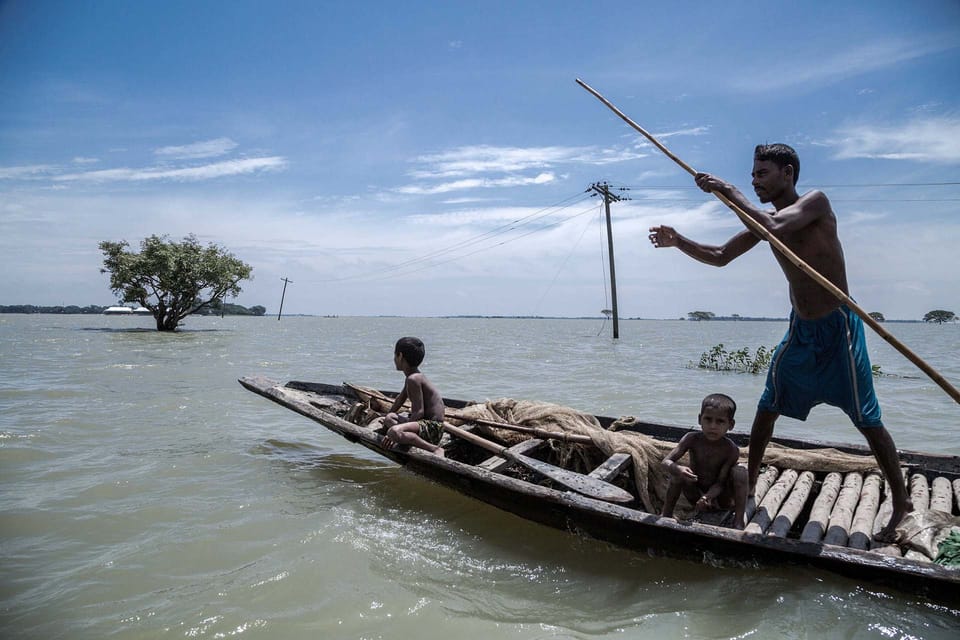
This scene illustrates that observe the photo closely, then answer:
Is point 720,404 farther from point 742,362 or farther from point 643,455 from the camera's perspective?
point 742,362

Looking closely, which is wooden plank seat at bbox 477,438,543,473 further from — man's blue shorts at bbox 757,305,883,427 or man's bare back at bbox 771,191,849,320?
man's bare back at bbox 771,191,849,320

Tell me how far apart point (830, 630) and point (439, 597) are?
6.24ft

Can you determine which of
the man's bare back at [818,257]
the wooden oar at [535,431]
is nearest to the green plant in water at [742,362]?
the wooden oar at [535,431]

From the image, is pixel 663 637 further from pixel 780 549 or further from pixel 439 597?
pixel 439 597

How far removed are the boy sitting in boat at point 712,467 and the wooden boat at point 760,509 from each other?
0.51ft

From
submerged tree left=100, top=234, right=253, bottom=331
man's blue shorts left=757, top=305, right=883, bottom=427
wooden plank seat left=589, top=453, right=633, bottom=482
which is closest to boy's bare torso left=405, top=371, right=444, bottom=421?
wooden plank seat left=589, top=453, right=633, bottom=482

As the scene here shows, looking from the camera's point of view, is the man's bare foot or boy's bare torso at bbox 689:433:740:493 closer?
the man's bare foot

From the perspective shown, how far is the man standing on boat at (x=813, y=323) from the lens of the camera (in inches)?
111

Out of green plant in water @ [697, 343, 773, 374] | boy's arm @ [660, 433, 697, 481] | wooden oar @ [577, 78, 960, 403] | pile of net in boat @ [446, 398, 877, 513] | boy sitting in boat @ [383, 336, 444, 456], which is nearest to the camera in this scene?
wooden oar @ [577, 78, 960, 403]

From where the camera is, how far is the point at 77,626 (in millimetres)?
2812

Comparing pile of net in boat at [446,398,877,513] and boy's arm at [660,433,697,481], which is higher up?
boy's arm at [660,433,697,481]

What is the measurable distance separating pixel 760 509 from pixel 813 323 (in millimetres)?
1165

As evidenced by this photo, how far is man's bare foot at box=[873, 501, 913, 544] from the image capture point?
2.92 meters

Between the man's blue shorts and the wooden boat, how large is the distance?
63 centimetres
